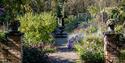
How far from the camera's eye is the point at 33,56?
12789 millimetres

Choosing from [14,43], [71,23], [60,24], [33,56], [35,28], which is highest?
[14,43]

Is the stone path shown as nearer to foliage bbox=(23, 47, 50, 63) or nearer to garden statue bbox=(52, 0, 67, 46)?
foliage bbox=(23, 47, 50, 63)

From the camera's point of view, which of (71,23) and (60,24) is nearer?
(60,24)

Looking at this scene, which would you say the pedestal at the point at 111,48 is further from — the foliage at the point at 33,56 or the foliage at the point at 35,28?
the foliage at the point at 35,28

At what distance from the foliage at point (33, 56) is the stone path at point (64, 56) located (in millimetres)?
1095

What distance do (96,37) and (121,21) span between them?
3.27 m

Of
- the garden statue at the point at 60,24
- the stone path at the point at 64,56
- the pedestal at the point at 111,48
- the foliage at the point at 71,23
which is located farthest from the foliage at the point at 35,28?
the foliage at the point at 71,23

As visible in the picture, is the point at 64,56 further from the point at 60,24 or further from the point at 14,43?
the point at 60,24

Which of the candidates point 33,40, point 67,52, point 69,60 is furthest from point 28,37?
point 69,60

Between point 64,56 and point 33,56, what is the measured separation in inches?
109

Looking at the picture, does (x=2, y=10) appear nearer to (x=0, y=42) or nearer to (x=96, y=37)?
(x=0, y=42)

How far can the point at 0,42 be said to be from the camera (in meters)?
11.2

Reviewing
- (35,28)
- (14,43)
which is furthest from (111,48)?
(35,28)

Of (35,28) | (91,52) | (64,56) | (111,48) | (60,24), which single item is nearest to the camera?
(111,48)
